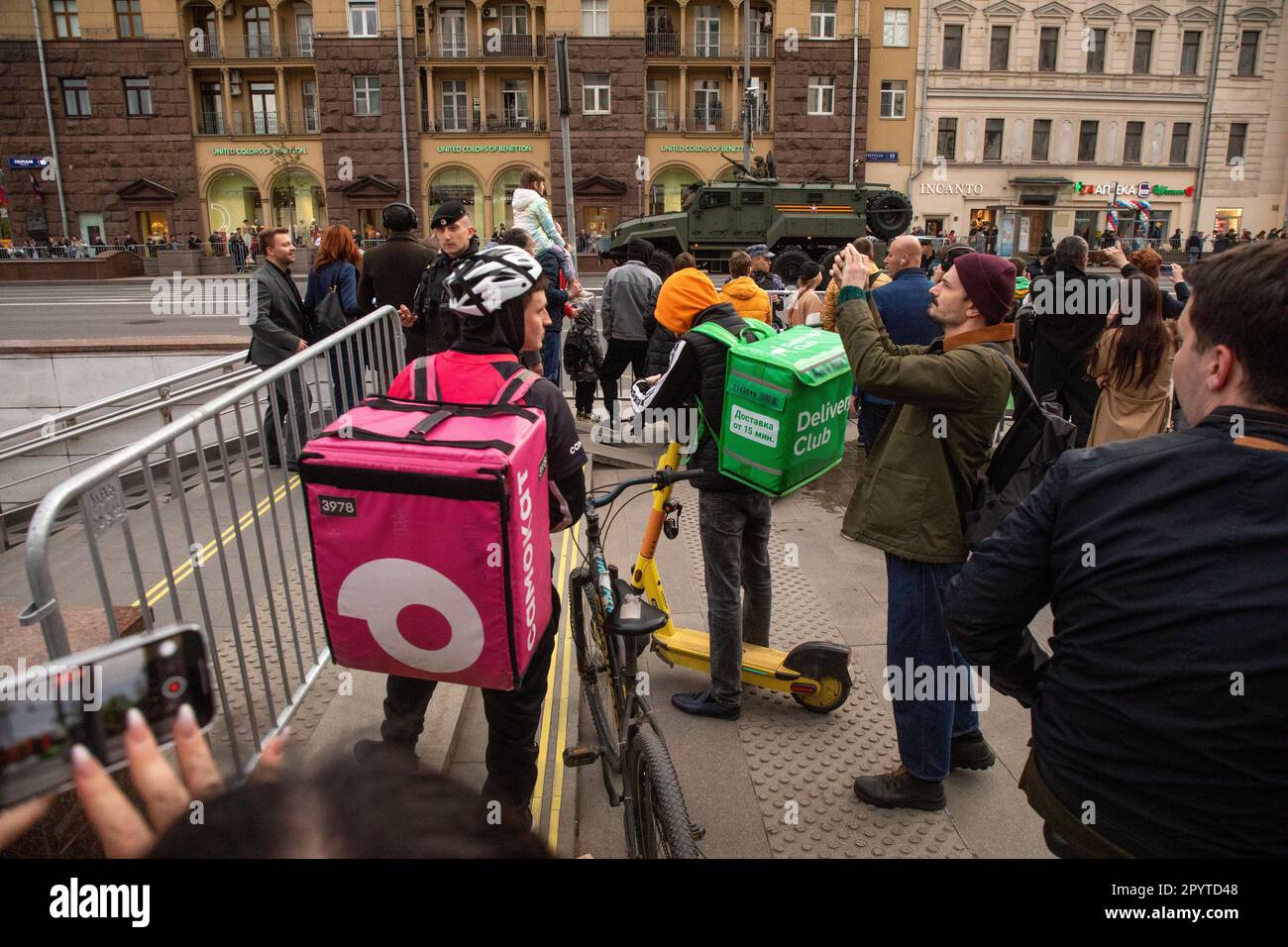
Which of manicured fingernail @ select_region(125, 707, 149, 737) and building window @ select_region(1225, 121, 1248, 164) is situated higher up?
building window @ select_region(1225, 121, 1248, 164)

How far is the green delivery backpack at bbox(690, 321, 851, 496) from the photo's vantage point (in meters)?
3.25

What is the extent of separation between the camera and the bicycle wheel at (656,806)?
2159 mm

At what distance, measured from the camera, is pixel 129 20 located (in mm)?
36281

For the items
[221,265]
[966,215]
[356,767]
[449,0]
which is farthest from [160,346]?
[966,215]

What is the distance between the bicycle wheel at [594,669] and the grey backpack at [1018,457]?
1.37 m

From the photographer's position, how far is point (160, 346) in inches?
391

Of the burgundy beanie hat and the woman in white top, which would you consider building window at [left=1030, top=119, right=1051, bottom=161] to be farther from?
the burgundy beanie hat

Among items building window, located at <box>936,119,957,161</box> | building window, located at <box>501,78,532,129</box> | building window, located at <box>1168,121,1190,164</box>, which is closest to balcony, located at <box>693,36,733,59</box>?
building window, located at <box>501,78,532,129</box>

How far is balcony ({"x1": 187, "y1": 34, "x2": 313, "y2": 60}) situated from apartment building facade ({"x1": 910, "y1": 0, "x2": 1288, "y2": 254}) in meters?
27.8

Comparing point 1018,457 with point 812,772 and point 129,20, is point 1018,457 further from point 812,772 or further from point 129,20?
point 129,20

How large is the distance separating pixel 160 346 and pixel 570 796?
911 cm

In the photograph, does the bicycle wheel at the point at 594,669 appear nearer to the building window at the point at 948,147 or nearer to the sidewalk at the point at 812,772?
the sidewalk at the point at 812,772
